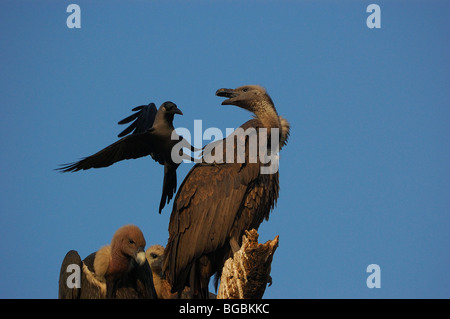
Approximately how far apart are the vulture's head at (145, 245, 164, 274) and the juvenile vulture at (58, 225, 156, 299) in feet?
7.71

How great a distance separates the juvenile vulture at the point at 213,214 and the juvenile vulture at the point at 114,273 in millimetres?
474

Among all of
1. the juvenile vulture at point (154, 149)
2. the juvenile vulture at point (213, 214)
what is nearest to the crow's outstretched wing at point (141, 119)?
the juvenile vulture at point (154, 149)

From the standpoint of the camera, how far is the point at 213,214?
32.7ft

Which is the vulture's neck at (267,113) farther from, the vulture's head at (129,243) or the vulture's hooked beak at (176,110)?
the vulture's head at (129,243)

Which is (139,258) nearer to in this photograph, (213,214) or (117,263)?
(117,263)

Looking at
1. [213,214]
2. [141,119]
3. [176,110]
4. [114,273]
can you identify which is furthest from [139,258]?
[141,119]

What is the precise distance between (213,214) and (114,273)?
1.83m

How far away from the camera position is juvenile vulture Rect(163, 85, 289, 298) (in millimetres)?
9930

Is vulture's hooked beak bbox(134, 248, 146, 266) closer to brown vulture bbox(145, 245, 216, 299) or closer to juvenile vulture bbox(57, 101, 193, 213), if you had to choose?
juvenile vulture bbox(57, 101, 193, 213)

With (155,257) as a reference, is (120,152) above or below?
above
